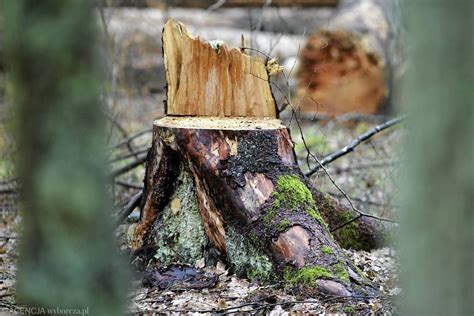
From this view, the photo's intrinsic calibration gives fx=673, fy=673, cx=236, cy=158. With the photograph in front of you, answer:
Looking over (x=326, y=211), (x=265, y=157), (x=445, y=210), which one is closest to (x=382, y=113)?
(x=326, y=211)

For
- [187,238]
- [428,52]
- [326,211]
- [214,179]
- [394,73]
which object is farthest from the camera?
[394,73]

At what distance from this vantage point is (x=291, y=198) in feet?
14.4

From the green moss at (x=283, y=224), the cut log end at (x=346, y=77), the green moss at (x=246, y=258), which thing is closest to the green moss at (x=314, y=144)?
the cut log end at (x=346, y=77)

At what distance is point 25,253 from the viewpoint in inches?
69.5

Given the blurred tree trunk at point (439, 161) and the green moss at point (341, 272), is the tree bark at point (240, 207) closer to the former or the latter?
the green moss at point (341, 272)

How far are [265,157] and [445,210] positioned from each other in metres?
2.77

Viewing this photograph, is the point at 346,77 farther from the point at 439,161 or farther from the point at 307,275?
the point at 439,161

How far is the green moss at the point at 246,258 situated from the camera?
4.32 m

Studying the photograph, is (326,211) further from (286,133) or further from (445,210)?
(445,210)

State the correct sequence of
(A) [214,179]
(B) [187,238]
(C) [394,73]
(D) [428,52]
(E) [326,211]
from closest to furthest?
(D) [428,52] → (A) [214,179] → (B) [187,238] → (E) [326,211] → (C) [394,73]

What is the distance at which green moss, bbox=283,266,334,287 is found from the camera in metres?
4.01

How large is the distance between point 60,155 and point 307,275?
8.50 ft

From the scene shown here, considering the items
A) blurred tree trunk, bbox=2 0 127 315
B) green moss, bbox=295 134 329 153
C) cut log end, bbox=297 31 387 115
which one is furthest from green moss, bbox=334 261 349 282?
cut log end, bbox=297 31 387 115

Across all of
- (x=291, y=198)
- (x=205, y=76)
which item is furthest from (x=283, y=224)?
(x=205, y=76)
